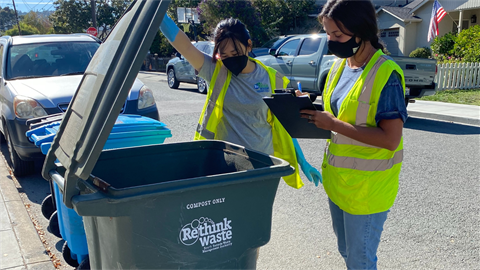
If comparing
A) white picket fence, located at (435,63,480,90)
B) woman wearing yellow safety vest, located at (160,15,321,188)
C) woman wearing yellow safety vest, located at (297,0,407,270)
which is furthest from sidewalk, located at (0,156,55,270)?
white picket fence, located at (435,63,480,90)

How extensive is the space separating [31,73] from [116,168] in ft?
16.3

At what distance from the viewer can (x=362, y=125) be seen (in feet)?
6.87

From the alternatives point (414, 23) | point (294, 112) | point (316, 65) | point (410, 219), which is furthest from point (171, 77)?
point (414, 23)

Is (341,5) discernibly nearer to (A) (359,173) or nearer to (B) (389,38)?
(A) (359,173)

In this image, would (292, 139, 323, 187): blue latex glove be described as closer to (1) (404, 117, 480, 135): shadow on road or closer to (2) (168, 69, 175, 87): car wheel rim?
(1) (404, 117, 480, 135): shadow on road

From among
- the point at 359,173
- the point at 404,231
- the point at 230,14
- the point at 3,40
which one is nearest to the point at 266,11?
the point at 230,14

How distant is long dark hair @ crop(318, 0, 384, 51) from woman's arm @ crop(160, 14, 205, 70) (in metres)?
1.01

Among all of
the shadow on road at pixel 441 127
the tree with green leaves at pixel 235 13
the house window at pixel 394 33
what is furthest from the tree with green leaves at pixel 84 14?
the shadow on road at pixel 441 127

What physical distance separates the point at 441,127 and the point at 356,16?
7.87 meters

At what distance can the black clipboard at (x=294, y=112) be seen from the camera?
84.8 inches

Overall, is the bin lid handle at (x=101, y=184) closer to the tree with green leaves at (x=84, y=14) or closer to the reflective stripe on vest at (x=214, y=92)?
the reflective stripe on vest at (x=214, y=92)

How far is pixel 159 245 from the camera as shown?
1795 mm

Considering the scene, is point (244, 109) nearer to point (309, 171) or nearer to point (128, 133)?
point (309, 171)

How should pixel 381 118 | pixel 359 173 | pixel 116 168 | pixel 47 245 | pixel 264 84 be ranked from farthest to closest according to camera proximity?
pixel 47 245, pixel 264 84, pixel 116 168, pixel 359 173, pixel 381 118
